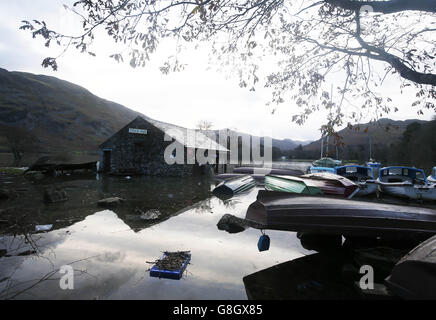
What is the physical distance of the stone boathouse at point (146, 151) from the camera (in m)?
20.9

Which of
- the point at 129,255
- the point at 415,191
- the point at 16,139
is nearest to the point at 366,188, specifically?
the point at 415,191

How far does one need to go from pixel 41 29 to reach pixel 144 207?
617 centimetres

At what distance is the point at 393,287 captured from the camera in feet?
8.87

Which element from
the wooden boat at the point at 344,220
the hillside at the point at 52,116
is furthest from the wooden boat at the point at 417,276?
the hillside at the point at 52,116

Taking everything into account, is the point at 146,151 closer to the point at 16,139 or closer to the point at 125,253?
the point at 125,253

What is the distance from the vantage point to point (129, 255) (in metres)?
4.29

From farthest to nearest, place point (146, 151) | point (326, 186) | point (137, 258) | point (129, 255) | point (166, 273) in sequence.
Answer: point (146, 151) < point (326, 186) < point (129, 255) < point (137, 258) < point (166, 273)

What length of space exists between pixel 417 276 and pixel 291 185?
6.67 m

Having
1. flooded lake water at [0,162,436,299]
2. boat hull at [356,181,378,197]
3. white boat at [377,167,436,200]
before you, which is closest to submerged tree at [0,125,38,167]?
flooded lake water at [0,162,436,299]

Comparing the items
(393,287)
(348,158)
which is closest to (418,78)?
(393,287)

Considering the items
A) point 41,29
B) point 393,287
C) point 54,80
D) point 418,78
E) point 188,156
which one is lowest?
point 393,287

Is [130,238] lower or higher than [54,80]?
lower

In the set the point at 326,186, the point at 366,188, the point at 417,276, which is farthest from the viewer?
the point at 366,188

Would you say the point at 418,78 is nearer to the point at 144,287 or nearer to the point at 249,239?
the point at 249,239
